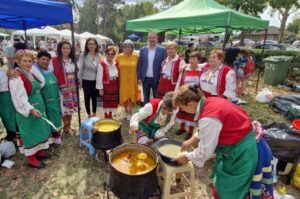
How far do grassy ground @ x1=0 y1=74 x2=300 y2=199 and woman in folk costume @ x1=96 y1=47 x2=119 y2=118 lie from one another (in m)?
1.12

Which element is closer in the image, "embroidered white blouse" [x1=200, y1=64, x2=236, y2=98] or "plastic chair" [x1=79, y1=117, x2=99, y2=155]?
"embroidered white blouse" [x1=200, y1=64, x2=236, y2=98]

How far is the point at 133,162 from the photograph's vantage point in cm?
232

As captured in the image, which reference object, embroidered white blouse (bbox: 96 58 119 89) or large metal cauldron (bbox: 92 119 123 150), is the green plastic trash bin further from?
large metal cauldron (bbox: 92 119 123 150)

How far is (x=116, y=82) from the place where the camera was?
4.46 m

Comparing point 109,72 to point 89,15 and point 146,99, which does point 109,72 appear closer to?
point 146,99

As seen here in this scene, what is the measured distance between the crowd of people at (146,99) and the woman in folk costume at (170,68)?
0.06ft

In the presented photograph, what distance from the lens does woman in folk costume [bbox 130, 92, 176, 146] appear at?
2.81m

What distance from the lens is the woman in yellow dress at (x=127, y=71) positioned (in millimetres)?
4516

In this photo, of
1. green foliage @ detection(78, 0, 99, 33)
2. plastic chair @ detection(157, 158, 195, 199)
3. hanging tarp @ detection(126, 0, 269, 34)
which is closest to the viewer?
plastic chair @ detection(157, 158, 195, 199)

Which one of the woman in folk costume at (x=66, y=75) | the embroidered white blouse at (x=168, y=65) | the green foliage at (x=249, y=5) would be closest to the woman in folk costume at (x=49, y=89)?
the woman in folk costume at (x=66, y=75)

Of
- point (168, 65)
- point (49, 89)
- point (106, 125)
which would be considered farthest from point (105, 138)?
point (168, 65)

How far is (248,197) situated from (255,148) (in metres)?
0.51

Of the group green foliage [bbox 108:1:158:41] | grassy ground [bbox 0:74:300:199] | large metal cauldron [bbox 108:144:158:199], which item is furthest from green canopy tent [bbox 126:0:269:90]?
green foliage [bbox 108:1:158:41]

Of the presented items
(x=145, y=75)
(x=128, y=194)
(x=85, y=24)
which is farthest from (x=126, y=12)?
(x=128, y=194)
